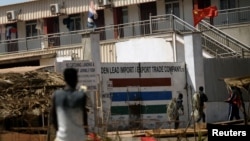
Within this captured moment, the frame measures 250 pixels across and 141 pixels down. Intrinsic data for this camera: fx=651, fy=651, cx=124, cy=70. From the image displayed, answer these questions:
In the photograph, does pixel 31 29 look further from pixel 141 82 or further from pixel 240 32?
pixel 141 82

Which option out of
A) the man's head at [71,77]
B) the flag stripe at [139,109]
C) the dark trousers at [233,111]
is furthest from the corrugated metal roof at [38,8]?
the man's head at [71,77]

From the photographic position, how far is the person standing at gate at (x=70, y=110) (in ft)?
29.7

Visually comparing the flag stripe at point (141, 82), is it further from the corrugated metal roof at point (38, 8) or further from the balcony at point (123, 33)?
the corrugated metal roof at point (38, 8)

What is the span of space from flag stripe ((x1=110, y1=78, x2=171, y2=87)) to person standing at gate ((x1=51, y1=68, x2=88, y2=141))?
51.1ft

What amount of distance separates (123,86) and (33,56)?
9.27 metres

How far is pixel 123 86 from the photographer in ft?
82.2

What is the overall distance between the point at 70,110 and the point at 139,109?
16.6 m

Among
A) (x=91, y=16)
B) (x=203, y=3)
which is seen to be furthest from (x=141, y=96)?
(x=203, y=3)

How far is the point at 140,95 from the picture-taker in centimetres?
2558

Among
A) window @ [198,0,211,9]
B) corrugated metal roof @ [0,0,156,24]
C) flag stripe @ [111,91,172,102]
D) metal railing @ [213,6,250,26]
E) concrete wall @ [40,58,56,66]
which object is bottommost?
flag stripe @ [111,91,172,102]

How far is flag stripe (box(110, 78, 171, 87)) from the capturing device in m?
24.9

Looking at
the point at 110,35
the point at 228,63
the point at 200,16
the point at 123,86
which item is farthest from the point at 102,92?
the point at 110,35

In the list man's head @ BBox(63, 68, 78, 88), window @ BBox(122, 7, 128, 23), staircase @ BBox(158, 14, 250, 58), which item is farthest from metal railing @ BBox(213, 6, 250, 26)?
man's head @ BBox(63, 68, 78, 88)

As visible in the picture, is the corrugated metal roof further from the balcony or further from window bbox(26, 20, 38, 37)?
the balcony
